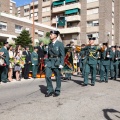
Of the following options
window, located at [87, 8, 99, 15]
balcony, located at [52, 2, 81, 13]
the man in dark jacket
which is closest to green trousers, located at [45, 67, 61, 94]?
the man in dark jacket

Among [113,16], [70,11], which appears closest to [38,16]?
[70,11]

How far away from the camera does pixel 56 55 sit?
7125mm

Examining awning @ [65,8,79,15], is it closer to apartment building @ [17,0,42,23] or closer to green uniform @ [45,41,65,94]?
apartment building @ [17,0,42,23]

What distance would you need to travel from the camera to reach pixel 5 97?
23.6ft

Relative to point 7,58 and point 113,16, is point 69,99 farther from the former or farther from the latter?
point 113,16

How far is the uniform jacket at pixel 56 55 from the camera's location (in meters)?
7.07

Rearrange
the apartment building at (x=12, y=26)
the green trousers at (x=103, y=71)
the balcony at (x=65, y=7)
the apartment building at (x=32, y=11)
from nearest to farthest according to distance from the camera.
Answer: the green trousers at (x=103, y=71) < the apartment building at (x=12, y=26) < the balcony at (x=65, y=7) < the apartment building at (x=32, y=11)

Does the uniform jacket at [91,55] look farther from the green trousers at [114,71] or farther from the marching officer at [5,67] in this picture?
the marching officer at [5,67]

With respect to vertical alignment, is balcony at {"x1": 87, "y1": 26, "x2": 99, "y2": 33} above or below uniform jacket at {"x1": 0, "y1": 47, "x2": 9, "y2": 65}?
above

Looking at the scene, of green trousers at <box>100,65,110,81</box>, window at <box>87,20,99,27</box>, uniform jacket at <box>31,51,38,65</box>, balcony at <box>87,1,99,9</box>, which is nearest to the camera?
green trousers at <box>100,65,110,81</box>

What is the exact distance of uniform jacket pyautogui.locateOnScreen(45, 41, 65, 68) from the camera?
23.2ft

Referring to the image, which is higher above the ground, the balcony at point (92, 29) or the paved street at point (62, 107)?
the balcony at point (92, 29)

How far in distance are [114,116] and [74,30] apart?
4684 cm

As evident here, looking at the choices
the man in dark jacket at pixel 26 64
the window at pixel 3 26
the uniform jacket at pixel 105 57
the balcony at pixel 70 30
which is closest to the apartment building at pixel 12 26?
the window at pixel 3 26
